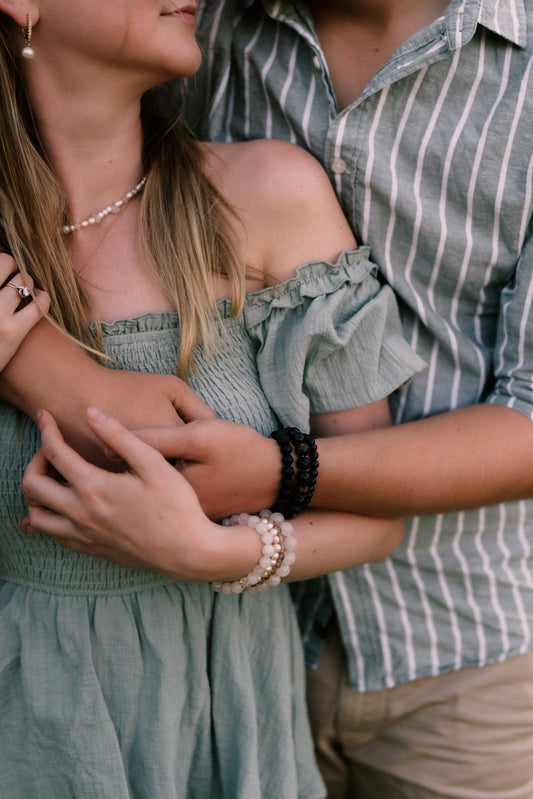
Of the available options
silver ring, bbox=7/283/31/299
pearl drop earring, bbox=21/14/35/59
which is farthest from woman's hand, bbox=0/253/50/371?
pearl drop earring, bbox=21/14/35/59

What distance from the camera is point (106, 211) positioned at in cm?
162

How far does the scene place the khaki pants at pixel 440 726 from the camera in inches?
66.9

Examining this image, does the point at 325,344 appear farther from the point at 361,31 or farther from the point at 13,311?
the point at 361,31

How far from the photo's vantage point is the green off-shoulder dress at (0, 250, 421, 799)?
4.48 ft

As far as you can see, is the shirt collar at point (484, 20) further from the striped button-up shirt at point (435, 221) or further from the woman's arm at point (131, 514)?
the woman's arm at point (131, 514)

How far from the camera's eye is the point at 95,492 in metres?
1.23

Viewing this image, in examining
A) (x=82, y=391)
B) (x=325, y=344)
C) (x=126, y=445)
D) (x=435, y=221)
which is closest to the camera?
(x=126, y=445)

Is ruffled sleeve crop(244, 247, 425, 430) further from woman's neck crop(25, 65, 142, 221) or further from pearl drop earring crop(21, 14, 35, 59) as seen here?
pearl drop earring crop(21, 14, 35, 59)

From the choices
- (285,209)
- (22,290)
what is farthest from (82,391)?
(285,209)

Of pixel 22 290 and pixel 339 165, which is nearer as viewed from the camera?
pixel 22 290

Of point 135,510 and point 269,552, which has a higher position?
point 135,510

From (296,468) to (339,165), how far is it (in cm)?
65

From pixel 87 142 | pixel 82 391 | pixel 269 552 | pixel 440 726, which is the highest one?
pixel 87 142

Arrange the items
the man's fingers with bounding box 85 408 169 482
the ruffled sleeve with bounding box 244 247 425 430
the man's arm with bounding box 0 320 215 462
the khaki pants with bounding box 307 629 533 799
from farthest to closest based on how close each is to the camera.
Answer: the khaki pants with bounding box 307 629 533 799 < the ruffled sleeve with bounding box 244 247 425 430 < the man's arm with bounding box 0 320 215 462 < the man's fingers with bounding box 85 408 169 482
